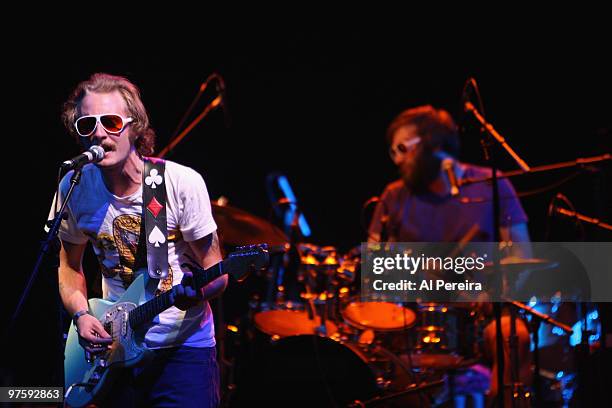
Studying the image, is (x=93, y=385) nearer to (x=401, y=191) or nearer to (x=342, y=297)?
(x=342, y=297)

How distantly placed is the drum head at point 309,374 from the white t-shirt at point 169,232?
1.53 meters

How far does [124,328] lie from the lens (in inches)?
129

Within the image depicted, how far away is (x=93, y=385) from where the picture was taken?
3.32 metres

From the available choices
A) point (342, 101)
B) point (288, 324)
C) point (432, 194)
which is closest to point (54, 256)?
point (288, 324)

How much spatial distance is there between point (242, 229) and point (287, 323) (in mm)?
729

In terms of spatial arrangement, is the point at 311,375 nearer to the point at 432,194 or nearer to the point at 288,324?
the point at 288,324

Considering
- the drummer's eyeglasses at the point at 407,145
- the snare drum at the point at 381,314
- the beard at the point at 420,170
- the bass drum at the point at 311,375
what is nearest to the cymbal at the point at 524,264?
the snare drum at the point at 381,314

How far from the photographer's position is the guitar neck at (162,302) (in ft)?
10.2

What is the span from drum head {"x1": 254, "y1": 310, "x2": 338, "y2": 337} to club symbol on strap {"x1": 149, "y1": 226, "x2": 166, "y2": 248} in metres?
1.83

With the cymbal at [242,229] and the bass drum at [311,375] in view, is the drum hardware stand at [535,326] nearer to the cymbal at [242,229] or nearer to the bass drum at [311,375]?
the bass drum at [311,375]

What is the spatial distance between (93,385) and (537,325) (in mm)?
2727

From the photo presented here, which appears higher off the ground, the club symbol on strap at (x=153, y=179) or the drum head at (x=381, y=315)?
the club symbol on strap at (x=153, y=179)

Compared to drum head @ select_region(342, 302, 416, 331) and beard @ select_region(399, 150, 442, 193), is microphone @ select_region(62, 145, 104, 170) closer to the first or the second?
drum head @ select_region(342, 302, 416, 331)

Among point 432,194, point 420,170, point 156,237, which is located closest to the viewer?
point 156,237
